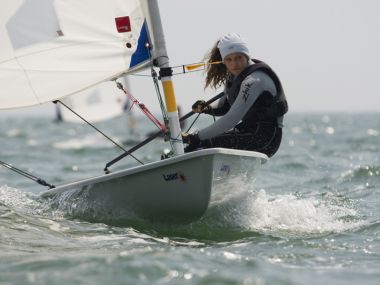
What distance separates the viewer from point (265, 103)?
5285 mm

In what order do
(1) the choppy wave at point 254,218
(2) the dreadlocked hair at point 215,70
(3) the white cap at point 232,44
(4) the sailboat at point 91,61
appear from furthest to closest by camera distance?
(2) the dreadlocked hair at point 215,70 < (3) the white cap at point 232,44 < (4) the sailboat at point 91,61 < (1) the choppy wave at point 254,218

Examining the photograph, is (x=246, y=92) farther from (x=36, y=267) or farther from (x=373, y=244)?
(x=36, y=267)

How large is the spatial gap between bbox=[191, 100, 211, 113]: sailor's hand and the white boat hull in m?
0.74

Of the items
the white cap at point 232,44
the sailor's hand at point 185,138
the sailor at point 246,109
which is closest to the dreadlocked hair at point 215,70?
the sailor at point 246,109

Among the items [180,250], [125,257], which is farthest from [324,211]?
[125,257]

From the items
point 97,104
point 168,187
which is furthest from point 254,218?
point 97,104

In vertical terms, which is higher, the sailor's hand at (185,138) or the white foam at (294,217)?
the sailor's hand at (185,138)

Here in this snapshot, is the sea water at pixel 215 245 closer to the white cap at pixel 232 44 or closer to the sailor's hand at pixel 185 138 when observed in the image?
the sailor's hand at pixel 185 138

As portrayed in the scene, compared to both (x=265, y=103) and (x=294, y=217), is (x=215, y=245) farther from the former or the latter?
(x=294, y=217)

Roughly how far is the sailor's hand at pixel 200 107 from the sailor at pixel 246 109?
0.99 feet

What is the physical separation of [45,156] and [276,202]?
945 cm

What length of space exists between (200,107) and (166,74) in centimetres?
65

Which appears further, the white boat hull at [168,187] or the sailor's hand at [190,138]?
the sailor's hand at [190,138]

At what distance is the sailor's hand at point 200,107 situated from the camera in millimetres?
5844
